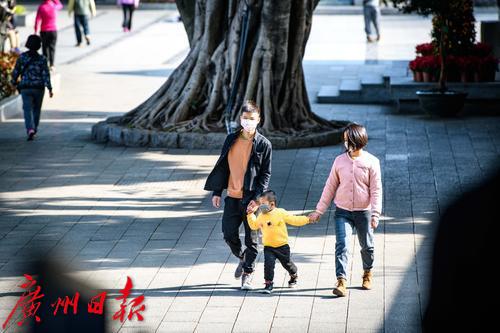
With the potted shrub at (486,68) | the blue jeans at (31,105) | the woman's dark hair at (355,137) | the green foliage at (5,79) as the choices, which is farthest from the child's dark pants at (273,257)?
the green foliage at (5,79)

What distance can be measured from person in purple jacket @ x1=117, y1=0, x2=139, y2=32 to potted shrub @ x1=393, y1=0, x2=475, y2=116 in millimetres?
15229

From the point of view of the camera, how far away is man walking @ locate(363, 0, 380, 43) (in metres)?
27.8

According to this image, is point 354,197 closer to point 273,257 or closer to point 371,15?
point 273,257

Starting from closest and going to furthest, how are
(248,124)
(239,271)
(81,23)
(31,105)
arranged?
1. (248,124)
2. (239,271)
3. (31,105)
4. (81,23)

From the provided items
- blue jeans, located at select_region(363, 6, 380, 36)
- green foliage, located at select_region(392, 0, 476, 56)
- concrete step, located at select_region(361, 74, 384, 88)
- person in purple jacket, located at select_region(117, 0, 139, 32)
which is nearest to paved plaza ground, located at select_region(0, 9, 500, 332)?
concrete step, located at select_region(361, 74, 384, 88)

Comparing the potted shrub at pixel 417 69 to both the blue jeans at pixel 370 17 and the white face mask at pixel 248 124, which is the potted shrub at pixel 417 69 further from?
the white face mask at pixel 248 124

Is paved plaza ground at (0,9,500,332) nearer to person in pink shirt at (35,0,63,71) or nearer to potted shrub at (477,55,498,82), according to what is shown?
potted shrub at (477,55,498,82)

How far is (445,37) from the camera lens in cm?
1805

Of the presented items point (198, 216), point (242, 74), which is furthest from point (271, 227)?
point (242, 74)

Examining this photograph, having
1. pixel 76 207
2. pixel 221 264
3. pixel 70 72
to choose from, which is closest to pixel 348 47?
pixel 70 72

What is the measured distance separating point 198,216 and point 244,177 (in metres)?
2.64

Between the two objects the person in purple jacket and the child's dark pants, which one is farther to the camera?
the person in purple jacket

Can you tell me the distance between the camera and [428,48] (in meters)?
18.9

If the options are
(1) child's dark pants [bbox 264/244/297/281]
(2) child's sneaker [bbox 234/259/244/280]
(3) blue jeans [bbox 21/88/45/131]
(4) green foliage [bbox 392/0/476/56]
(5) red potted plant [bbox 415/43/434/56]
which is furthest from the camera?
(5) red potted plant [bbox 415/43/434/56]
